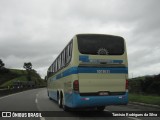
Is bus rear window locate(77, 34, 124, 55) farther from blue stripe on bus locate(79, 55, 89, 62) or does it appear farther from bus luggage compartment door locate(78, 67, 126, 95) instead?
bus luggage compartment door locate(78, 67, 126, 95)

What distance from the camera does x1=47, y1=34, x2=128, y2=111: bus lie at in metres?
14.6

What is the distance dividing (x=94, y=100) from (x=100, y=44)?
8.55 ft

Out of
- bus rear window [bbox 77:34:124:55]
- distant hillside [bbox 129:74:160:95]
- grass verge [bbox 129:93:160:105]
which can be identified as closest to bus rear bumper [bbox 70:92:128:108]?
bus rear window [bbox 77:34:124:55]

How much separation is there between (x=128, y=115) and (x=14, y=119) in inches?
198

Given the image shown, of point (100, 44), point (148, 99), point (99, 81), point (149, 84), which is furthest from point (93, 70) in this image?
point (149, 84)

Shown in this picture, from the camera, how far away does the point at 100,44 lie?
15.4 meters

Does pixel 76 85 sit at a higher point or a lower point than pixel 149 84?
lower

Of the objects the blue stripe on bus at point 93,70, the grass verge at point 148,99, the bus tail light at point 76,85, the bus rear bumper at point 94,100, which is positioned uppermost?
the blue stripe on bus at point 93,70

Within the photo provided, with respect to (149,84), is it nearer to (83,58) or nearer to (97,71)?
(97,71)

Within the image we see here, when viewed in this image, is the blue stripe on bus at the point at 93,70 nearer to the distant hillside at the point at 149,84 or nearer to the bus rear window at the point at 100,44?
the bus rear window at the point at 100,44

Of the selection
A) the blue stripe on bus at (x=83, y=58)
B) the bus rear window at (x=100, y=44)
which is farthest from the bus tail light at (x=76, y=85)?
the bus rear window at (x=100, y=44)

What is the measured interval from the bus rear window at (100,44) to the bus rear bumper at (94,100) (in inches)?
78.5

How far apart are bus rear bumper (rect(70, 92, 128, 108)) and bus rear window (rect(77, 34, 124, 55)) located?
1.99m

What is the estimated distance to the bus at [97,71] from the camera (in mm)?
14594
